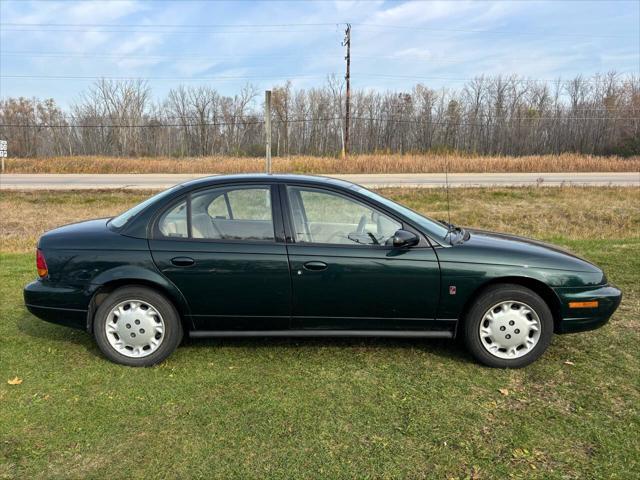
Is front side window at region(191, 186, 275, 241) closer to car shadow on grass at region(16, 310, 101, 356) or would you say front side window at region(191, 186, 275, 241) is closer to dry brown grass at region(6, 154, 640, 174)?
car shadow on grass at region(16, 310, 101, 356)

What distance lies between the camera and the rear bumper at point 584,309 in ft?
12.6

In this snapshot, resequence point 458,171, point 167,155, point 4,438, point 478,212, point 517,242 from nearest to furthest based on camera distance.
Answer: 1. point 4,438
2. point 517,242
3. point 478,212
4. point 458,171
5. point 167,155

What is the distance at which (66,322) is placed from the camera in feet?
13.1

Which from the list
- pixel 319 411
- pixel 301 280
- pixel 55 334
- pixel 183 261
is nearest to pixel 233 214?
pixel 183 261

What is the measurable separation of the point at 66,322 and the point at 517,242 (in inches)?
152

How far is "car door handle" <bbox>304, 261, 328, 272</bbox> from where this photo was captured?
3.78m

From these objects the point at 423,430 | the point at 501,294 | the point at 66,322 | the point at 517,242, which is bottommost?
the point at 423,430

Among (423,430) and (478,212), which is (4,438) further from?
(478,212)

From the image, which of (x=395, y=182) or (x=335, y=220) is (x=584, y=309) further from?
(x=395, y=182)

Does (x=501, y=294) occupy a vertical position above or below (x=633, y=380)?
above

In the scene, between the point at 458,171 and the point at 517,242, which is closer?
the point at 517,242

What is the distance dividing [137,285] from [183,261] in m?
0.45

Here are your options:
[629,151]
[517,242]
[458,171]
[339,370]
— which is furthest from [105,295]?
[629,151]

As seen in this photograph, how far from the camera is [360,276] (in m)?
3.79
